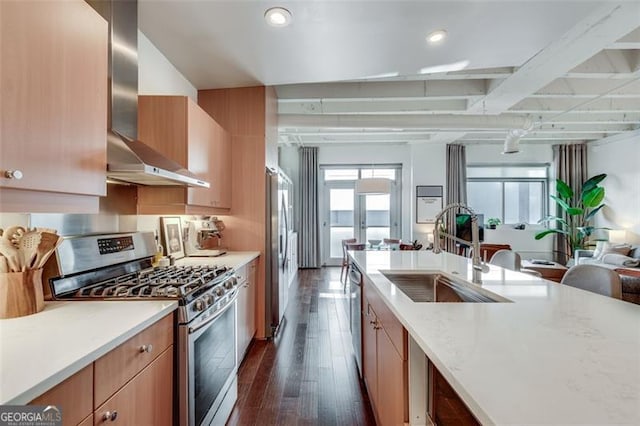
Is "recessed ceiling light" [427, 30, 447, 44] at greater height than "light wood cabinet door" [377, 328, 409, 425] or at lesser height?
greater

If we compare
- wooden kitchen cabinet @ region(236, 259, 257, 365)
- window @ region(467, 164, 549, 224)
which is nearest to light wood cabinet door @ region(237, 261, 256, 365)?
wooden kitchen cabinet @ region(236, 259, 257, 365)

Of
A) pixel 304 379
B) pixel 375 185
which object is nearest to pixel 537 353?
pixel 304 379

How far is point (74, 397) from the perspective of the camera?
2.76 ft

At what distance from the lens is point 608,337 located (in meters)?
0.90

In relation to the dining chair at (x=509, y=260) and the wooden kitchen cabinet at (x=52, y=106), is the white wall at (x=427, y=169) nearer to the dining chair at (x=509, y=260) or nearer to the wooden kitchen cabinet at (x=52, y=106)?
the dining chair at (x=509, y=260)

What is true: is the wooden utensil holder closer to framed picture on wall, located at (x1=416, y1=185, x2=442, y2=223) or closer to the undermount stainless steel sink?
the undermount stainless steel sink

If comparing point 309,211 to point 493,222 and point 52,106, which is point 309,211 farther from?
point 52,106

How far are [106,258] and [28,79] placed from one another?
1086mm

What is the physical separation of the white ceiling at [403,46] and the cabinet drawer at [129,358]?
6.56 feet

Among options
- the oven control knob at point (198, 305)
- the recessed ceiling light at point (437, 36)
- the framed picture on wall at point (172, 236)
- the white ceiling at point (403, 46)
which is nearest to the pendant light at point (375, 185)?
the white ceiling at point (403, 46)

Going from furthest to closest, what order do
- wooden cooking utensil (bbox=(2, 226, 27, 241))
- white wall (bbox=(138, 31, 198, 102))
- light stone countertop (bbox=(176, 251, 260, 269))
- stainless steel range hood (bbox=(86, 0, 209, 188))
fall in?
light stone countertop (bbox=(176, 251, 260, 269))
white wall (bbox=(138, 31, 198, 102))
stainless steel range hood (bbox=(86, 0, 209, 188))
wooden cooking utensil (bbox=(2, 226, 27, 241))

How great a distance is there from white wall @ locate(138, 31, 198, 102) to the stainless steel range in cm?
126

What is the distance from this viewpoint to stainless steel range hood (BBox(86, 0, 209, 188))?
4.96 feet

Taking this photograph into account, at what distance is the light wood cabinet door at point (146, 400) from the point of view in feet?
3.23
